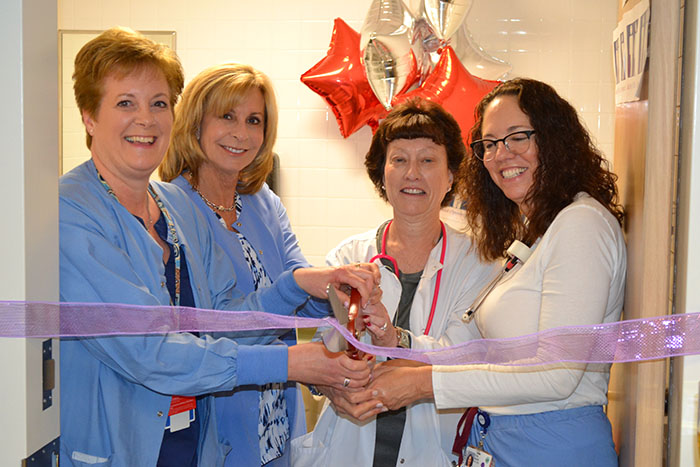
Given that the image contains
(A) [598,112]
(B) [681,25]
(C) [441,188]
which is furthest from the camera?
(A) [598,112]

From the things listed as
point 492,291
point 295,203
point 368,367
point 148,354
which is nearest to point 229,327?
point 148,354

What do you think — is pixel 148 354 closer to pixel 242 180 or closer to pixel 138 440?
pixel 138 440

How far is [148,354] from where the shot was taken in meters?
1.53

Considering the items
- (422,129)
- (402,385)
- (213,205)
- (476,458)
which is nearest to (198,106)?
(213,205)

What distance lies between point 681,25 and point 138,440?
4.95ft

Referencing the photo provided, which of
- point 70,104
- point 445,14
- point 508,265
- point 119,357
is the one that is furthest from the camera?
point 70,104

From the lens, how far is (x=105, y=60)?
1664 mm

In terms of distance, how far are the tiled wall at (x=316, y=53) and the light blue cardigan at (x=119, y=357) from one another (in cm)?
272

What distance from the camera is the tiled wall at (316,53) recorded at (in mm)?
4188

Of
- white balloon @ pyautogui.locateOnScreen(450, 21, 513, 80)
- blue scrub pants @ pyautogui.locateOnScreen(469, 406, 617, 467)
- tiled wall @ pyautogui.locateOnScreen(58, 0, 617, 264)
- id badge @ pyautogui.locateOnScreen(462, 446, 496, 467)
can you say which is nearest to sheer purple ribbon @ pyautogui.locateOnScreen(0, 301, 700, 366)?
blue scrub pants @ pyautogui.locateOnScreen(469, 406, 617, 467)

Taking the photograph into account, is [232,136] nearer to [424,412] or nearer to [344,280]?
[344,280]

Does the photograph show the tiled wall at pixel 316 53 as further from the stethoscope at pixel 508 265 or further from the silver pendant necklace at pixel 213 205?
the stethoscope at pixel 508 265

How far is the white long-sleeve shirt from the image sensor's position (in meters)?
1.57

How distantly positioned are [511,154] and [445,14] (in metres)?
1.85
